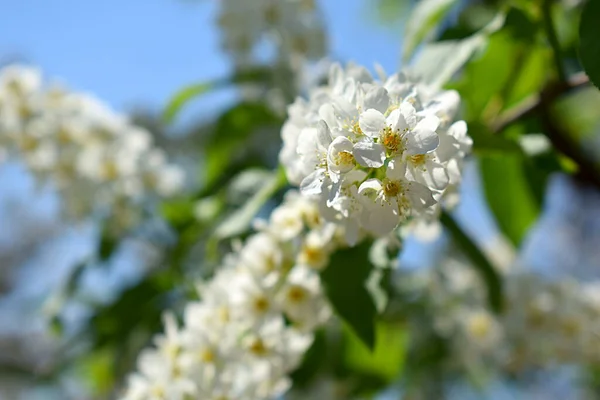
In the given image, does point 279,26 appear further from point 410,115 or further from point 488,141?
point 410,115

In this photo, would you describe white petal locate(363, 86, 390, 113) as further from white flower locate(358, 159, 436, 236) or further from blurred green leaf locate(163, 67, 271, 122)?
blurred green leaf locate(163, 67, 271, 122)

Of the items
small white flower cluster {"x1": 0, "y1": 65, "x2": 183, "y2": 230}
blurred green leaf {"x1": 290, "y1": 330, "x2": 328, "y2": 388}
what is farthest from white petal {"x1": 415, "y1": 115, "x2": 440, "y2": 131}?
small white flower cluster {"x1": 0, "y1": 65, "x2": 183, "y2": 230}

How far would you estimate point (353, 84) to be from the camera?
3.02 feet

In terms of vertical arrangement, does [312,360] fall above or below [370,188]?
below

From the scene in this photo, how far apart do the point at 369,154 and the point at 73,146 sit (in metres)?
1.49

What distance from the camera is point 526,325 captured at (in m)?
1.92

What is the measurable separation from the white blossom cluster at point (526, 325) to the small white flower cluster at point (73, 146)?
3.39ft

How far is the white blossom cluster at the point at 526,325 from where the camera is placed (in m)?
1.86

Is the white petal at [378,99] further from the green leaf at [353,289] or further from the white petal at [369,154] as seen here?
the green leaf at [353,289]

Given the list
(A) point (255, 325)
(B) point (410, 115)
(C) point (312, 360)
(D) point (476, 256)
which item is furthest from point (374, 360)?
(B) point (410, 115)

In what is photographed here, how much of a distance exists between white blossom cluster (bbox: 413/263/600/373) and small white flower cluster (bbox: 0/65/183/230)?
3.39 feet

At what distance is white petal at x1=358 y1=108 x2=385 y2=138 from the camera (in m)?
0.82

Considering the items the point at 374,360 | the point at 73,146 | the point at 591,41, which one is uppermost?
the point at 73,146

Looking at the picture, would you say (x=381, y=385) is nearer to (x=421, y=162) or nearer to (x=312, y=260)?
(x=312, y=260)
